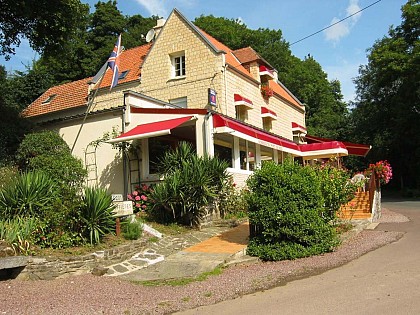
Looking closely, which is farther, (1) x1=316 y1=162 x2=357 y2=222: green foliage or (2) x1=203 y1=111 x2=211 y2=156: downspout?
(2) x1=203 y1=111 x2=211 y2=156: downspout

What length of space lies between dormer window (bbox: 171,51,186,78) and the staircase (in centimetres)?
1158

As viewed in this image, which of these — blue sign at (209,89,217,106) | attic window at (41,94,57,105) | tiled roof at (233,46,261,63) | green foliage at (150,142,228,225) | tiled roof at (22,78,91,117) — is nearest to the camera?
green foliage at (150,142,228,225)

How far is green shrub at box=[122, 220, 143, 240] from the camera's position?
35.0 ft

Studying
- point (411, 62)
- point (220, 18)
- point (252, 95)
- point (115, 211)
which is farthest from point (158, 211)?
point (220, 18)

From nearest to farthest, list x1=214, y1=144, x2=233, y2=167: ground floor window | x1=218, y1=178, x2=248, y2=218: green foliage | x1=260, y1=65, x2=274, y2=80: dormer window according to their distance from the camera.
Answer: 1. x1=218, y1=178, x2=248, y2=218: green foliage
2. x1=214, y1=144, x2=233, y2=167: ground floor window
3. x1=260, y1=65, x2=274, y2=80: dormer window

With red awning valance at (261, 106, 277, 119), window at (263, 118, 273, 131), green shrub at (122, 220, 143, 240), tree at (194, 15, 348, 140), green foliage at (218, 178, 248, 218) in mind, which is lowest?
green shrub at (122, 220, 143, 240)

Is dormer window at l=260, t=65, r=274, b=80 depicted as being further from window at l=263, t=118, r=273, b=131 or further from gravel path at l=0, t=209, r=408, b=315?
gravel path at l=0, t=209, r=408, b=315

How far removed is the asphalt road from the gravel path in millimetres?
370

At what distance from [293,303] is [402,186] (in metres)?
41.2

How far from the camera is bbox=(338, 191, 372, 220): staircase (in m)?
15.5

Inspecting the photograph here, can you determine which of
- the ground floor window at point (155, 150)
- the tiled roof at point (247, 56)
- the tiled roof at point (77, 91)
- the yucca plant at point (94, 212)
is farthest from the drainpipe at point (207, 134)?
the tiled roof at point (247, 56)

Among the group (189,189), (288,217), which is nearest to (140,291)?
(288,217)

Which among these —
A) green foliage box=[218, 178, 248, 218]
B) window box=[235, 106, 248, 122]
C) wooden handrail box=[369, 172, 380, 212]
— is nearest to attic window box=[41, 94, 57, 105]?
window box=[235, 106, 248, 122]

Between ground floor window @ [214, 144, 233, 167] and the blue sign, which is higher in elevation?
the blue sign
